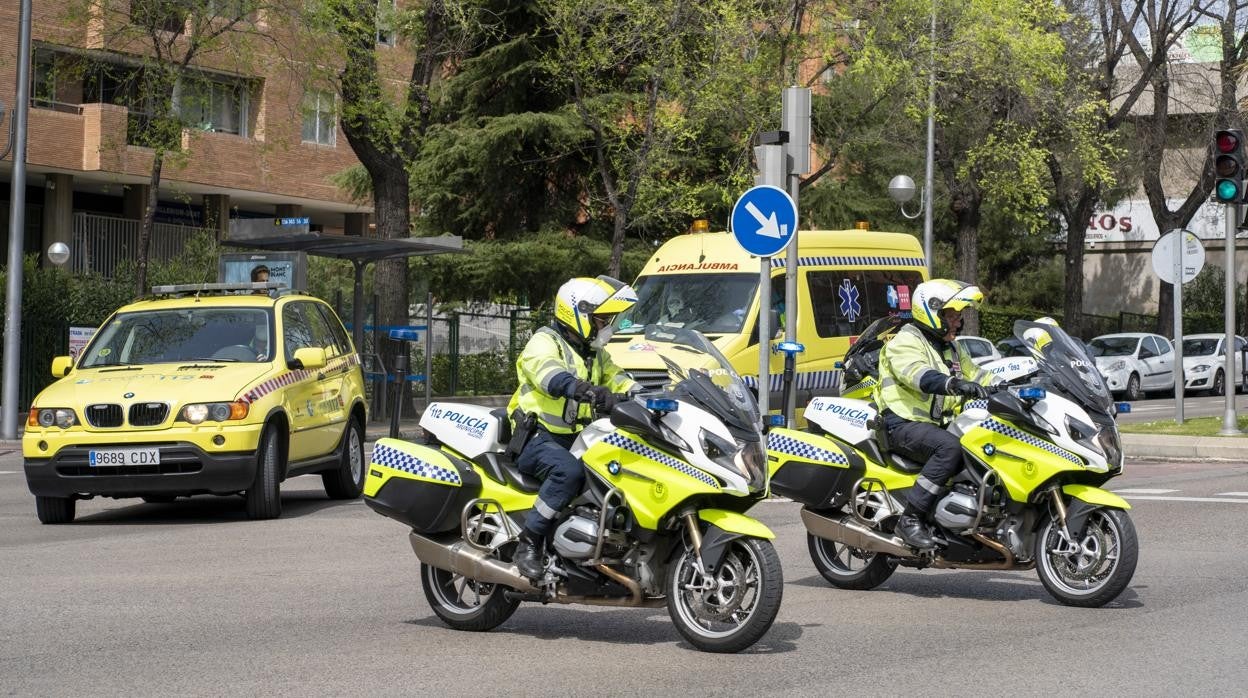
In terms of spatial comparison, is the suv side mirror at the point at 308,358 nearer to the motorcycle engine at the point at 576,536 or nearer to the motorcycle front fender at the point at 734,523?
the motorcycle engine at the point at 576,536

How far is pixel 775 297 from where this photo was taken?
1853cm

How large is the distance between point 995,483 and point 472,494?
2.80 metres

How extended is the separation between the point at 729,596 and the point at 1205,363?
3430 centimetres

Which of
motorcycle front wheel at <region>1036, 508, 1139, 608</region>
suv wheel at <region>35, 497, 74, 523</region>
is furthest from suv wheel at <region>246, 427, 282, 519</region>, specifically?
motorcycle front wheel at <region>1036, 508, 1139, 608</region>

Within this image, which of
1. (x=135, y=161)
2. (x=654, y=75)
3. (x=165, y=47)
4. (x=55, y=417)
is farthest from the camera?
(x=135, y=161)

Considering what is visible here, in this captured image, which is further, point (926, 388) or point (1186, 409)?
point (1186, 409)

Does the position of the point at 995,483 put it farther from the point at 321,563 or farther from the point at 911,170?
the point at 911,170

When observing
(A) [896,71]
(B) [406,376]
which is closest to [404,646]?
(B) [406,376]

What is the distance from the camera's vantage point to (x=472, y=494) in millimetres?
7785

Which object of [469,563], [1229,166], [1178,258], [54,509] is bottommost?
[54,509]

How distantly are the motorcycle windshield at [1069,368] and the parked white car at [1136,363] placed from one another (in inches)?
1109

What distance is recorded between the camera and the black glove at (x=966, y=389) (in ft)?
28.1

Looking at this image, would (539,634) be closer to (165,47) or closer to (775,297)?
(775,297)

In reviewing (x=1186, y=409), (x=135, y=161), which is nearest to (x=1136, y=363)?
(x=1186, y=409)
